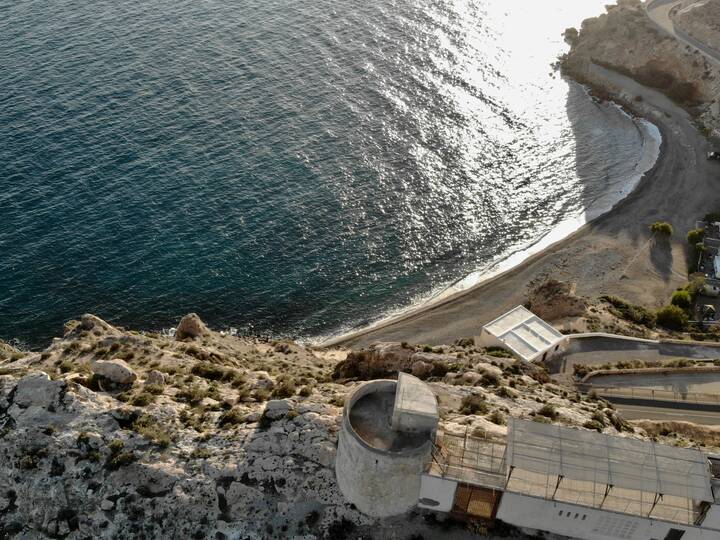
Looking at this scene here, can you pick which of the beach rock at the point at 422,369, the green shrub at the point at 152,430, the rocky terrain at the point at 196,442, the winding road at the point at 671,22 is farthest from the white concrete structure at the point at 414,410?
the winding road at the point at 671,22

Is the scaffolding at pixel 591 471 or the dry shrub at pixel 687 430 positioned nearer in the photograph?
the scaffolding at pixel 591 471

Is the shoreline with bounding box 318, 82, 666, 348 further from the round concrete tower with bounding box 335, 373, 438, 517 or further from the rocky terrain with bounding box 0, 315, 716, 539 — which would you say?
the round concrete tower with bounding box 335, 373, 438, 517

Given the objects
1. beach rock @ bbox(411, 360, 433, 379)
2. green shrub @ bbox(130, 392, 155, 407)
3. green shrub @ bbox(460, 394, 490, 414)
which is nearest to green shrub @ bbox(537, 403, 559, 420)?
green shrub @ bbox(460, 394, 490, 414)

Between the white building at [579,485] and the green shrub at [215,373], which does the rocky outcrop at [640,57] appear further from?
the green shrub at [215,373]

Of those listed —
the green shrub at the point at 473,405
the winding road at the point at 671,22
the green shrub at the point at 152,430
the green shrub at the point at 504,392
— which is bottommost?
the green shrub at the point at 152,430

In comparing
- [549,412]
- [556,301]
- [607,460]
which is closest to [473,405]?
[549,412]

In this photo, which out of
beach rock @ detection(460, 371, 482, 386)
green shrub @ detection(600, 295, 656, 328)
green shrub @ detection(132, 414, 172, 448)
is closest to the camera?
green shrub @ detection(132, 414, 172, 448)
